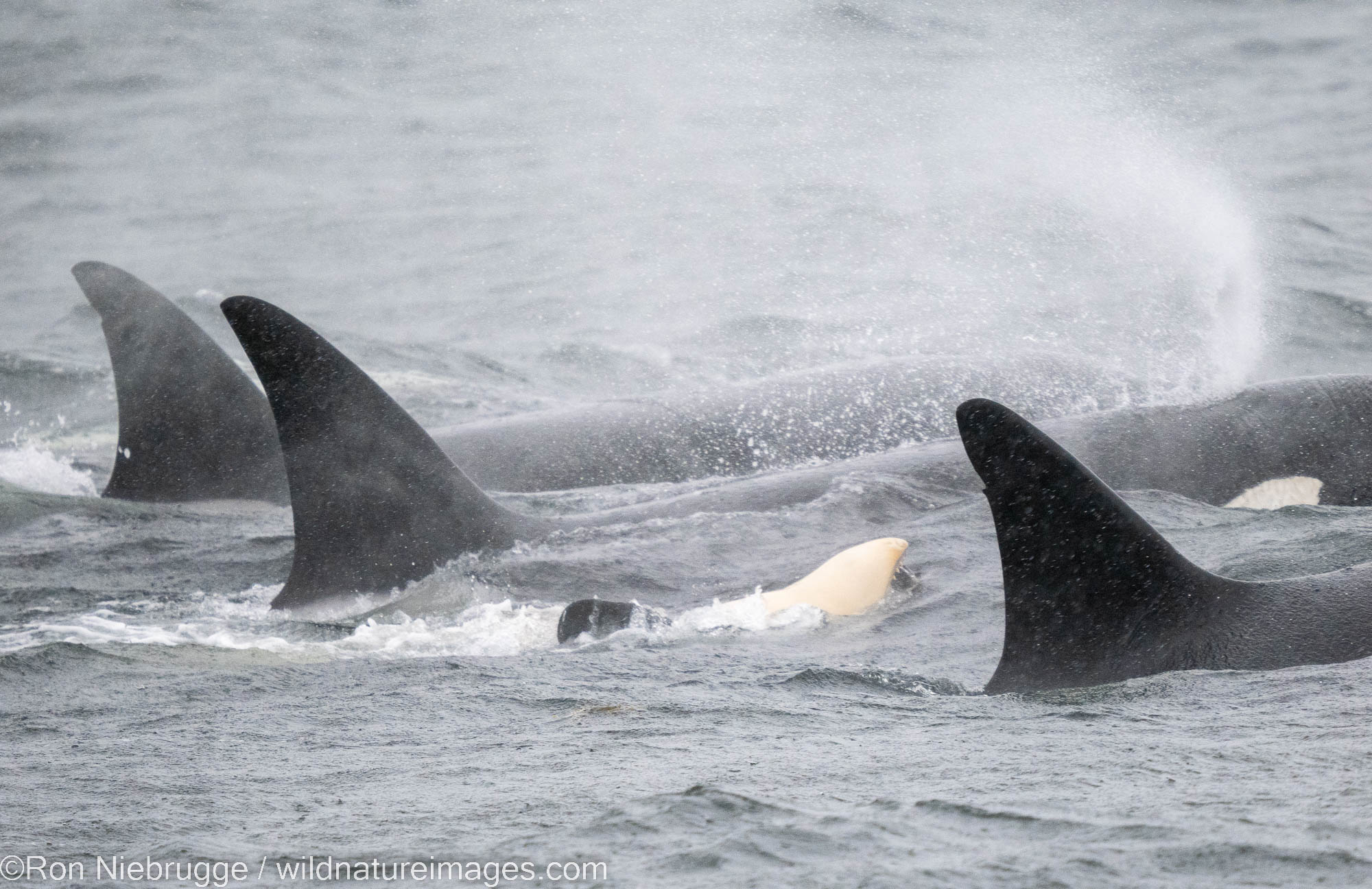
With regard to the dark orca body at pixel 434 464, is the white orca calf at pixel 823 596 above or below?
below

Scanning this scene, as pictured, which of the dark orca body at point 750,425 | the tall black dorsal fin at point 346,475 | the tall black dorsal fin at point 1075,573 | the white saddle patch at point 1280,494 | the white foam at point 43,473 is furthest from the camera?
the white foam at point 43,473

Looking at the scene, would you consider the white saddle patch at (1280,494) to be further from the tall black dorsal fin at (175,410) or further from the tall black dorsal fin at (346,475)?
the tall black dorsal fin at (175,410)

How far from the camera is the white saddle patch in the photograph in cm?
686

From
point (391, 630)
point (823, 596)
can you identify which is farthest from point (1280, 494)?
point (391, 630)

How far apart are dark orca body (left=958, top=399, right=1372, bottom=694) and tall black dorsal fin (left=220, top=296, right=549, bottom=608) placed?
3.06 metres

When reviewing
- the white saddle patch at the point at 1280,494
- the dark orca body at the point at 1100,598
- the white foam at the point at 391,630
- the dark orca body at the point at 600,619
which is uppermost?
the dark orca body at the point at 1100,598

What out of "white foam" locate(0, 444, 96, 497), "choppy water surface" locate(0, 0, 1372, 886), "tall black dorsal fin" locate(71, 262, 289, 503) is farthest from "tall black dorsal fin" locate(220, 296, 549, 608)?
"white foam" locate(0, 444, 96, 497)

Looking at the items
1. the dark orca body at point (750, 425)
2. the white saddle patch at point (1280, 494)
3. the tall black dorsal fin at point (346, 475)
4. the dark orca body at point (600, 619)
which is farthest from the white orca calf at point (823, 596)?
the dark orca body at point (750, 425)

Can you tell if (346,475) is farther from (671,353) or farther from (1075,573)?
(671,353)

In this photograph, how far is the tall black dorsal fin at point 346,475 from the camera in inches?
244

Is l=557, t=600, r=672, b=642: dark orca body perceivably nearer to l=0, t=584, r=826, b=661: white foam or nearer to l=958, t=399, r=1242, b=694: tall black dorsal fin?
l=0, t=584, r=826, b=661: white foam

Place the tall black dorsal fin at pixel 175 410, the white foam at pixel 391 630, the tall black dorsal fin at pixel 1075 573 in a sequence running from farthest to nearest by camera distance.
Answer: the tall black dorsal fin at pixel 175 410 < the white foam at pixel 391 630 < the tall black dorsal fin at pixel 1075 573

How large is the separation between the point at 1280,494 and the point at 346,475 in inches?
170

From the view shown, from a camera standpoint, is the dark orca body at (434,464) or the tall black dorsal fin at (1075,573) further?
the dark orca body at (434,464)
